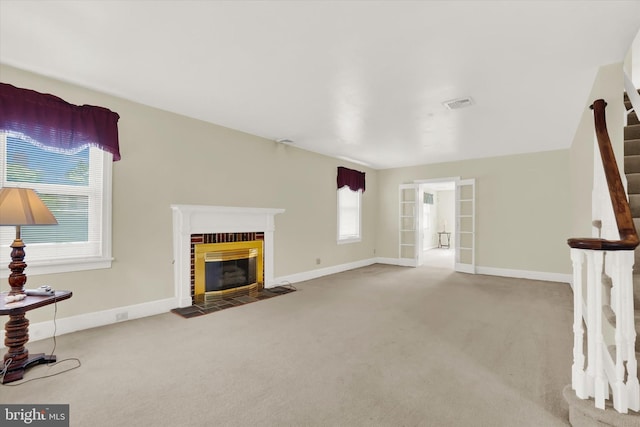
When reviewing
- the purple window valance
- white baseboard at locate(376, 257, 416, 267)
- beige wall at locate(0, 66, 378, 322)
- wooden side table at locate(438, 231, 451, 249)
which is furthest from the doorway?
the purple window valance

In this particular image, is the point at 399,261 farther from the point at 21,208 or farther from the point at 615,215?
the point at 21,208

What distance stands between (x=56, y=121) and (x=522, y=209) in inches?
288

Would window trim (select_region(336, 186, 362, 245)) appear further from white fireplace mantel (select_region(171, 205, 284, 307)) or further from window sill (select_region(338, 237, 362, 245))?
white fireplace mantel (select_region(171, 205, 284, 307))

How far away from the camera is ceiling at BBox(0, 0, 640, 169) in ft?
6.48

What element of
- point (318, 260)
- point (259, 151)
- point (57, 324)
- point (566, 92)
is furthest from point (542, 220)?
point (57, 324)

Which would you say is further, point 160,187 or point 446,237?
point 446,237

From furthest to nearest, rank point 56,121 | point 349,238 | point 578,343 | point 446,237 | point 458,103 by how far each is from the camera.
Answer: point 446,237
point 349,238
point 458,103
point 56,121
point 578,343

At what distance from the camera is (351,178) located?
22.2 ft

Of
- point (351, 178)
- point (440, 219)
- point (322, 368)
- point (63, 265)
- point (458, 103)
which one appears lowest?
point (322, 368)

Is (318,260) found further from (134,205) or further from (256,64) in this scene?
(256,64)

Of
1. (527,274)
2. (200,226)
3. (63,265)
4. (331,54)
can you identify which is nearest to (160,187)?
(200,226)

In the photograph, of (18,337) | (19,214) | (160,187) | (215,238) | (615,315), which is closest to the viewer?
(615,315)

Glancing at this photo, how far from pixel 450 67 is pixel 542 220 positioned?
4.62m

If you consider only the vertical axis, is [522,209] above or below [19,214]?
above
